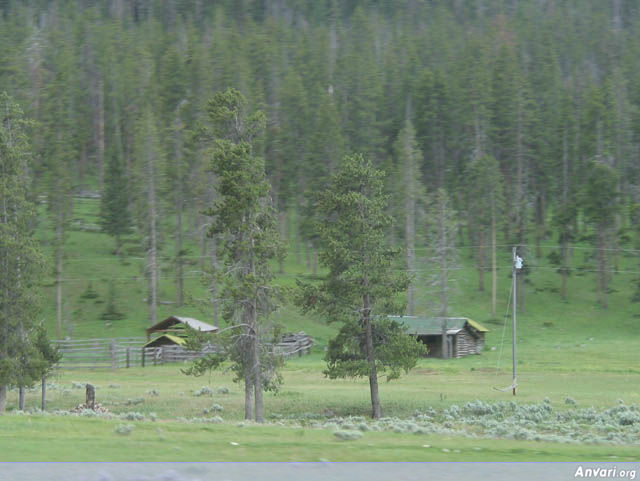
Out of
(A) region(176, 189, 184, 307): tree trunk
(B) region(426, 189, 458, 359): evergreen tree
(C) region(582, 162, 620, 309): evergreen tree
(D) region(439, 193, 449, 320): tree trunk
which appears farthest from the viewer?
(C) region(582, 162, 620, 309): evergreen tree

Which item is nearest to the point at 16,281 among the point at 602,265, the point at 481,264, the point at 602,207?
the point at 481,264

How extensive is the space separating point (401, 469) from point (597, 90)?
8229 centimetres

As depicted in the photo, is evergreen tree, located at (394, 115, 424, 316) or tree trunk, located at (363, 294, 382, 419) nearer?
tree trunk, located at (363, 294, 382, 419)

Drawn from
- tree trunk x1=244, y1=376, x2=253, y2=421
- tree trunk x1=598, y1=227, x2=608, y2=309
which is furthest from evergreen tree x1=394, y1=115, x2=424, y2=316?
tree trunk x1=244, y1=376, x2=253, y2=421

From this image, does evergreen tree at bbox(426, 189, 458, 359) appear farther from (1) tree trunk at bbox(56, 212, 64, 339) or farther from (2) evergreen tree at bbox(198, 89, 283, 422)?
(2) evergreen tree at bbox(198, 89, 283, 422)

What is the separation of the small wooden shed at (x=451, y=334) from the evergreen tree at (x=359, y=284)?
24.7 metres

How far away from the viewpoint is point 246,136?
31.6 m

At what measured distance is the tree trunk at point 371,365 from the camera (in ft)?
104

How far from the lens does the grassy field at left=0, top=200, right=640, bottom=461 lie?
13.2 metres

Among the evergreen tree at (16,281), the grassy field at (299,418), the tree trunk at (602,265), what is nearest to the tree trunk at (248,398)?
the grassy field at (299,418)

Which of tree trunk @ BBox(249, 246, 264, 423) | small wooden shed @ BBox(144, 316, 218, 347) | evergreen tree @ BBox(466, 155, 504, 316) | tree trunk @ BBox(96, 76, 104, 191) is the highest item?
tree trunk @ BBox(96, 76, 104, 191)

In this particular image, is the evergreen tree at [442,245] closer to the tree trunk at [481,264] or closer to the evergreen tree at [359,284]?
the tree trunk at [481,264]

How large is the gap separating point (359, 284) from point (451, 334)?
1047 inches

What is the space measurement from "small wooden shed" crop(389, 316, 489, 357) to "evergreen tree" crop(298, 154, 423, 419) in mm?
24724
